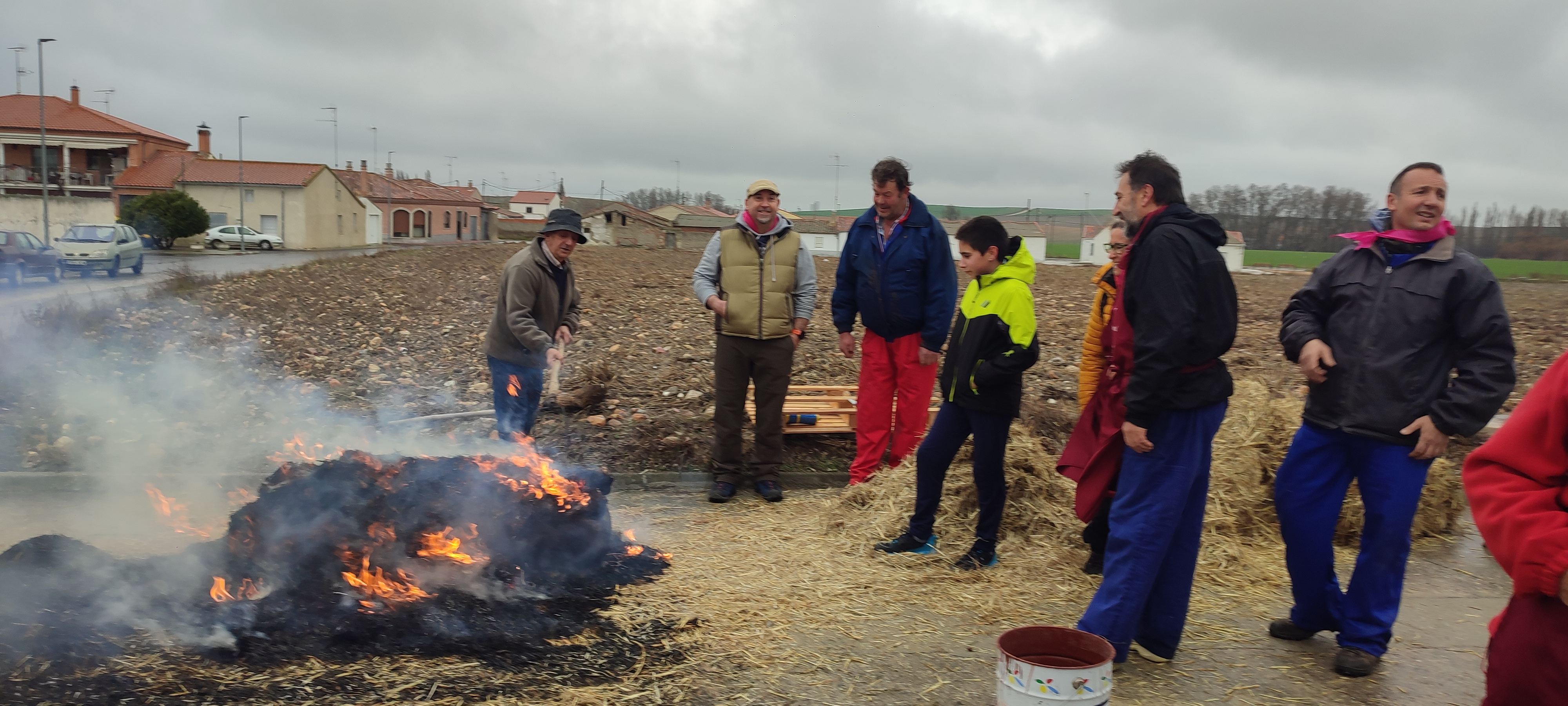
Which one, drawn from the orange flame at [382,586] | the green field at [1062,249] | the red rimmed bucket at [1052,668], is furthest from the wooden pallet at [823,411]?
the green field at [1062,249]

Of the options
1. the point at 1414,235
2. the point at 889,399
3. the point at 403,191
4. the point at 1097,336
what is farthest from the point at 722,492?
the point at 403,191

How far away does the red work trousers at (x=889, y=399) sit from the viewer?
6.20 m

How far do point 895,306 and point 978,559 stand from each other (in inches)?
74.8

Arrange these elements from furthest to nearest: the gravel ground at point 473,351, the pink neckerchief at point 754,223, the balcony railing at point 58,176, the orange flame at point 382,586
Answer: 1. the balcony railing at point 58,176
2. the gravel ground at point 473,351
3. the pink neckerchief at point 754,223
4. the orange flame at point 382,586

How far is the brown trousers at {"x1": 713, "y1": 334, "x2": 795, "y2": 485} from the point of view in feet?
21.1

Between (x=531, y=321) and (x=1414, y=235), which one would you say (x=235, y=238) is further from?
(x=1414, y=235)

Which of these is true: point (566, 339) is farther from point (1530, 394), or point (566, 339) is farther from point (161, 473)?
point (1530, 394)

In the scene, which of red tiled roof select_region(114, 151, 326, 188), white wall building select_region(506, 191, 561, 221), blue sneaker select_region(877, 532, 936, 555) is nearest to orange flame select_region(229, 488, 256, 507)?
blue sneaker select_region(877, 532, 936, 555)

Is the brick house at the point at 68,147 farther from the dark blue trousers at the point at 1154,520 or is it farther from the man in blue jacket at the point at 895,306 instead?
the dark blue trousers at the point at 1154,520

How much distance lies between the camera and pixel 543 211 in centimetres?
12431

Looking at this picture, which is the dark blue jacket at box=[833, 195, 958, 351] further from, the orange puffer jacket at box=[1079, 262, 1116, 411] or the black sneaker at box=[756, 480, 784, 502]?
the black sneaker at box=[756, 480, 784, 502]

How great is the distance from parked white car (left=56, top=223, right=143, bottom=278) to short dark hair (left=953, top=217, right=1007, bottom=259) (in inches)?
939

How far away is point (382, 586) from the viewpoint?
4098mm

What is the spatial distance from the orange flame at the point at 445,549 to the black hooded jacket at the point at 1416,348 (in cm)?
398
